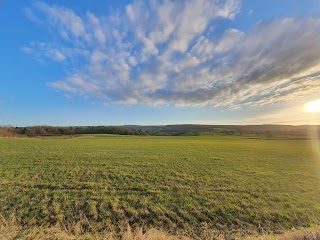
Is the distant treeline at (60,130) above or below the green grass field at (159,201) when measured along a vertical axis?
above

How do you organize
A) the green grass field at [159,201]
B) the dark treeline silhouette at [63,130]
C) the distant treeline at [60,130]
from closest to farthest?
the green grass field at [159,201] → the distant treeline at [60,130] → the dark treeline silhouette at [63,130]

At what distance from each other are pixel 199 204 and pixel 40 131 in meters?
113

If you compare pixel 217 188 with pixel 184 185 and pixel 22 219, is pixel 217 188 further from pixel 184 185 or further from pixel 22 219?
pixel 22 219

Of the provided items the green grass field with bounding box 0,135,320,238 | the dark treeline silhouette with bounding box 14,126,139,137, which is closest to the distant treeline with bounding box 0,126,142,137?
the dark treeline silhouette with bounding box 14,126,139,137

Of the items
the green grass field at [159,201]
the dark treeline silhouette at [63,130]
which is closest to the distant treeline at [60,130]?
the dark treeline silhouette at [63,130]

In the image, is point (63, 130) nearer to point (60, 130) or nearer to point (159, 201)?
point (60, 130)

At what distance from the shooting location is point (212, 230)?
7.09 meters

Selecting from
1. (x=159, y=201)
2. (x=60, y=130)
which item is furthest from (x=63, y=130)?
(x=159, y=201)

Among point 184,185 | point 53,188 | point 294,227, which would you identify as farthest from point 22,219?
point 294,227

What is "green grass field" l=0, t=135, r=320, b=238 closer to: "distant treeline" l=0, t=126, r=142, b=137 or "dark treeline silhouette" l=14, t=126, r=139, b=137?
"distant treeline" l=0, t=126, r=142, b=137

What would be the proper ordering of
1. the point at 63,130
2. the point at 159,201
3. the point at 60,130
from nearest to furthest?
1. the point at 159,201
2. the point at 60,130
3. the point at 63,130

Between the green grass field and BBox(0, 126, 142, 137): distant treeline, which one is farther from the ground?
BBox(0, 126, 142, 137): distant treeline

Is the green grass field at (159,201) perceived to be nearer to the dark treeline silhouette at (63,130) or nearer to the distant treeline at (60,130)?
the distant treeline at (60,130)

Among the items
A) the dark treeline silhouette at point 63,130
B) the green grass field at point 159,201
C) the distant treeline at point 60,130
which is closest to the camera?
the green grass field at point 159,201
